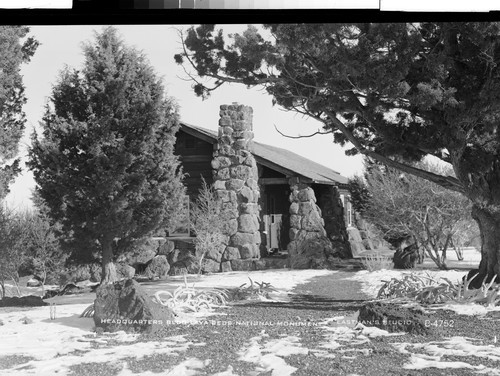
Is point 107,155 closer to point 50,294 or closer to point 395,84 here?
point 50,294

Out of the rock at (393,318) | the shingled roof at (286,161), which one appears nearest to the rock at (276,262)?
the shingled roof at (286,161)

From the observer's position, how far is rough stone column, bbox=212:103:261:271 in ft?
15.8

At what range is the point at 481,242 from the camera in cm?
487

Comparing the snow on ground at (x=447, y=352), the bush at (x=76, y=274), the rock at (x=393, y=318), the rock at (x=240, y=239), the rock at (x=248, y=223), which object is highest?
the rock at (x=248, y=223)

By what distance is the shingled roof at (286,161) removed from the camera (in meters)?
4.93

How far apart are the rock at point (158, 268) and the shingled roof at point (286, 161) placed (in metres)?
0.91

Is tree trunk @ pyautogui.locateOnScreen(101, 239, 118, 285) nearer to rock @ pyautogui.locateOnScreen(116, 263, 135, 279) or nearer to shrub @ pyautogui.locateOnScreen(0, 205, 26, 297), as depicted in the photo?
rock @ pyautogui.locateOnScreen(116, 263, 135, 279)

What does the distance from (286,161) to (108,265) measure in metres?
1.48

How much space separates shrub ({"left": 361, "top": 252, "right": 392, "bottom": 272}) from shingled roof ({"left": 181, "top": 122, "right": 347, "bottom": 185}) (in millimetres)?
586

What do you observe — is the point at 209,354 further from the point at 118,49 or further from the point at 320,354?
the point at 118,49

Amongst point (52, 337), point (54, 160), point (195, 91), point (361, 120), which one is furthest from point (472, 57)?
point (52, 337)

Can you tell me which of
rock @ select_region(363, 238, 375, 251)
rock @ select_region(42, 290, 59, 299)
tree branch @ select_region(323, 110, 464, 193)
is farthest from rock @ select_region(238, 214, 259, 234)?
rock @ select_region(42, 290, 59, 299)

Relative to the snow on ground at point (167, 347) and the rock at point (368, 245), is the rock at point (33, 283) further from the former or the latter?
the rock at point (368, 245)

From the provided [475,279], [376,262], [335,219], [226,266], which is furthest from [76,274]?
[475,279]
